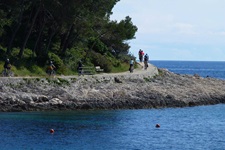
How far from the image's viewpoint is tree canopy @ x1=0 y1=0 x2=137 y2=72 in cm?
7025

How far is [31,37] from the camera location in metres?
80.9

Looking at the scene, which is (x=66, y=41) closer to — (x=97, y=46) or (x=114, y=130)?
(x=97, y=46)

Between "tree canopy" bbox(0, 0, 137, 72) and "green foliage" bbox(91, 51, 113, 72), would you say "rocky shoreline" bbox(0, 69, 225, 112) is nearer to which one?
"green foliage" bbox(91, 51, 113, 72)

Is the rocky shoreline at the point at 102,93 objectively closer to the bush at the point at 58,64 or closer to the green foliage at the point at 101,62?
the bush at the point at 58,64

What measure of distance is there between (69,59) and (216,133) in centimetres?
2972

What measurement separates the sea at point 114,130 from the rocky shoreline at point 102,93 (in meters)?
1.49

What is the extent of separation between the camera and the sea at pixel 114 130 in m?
44.7

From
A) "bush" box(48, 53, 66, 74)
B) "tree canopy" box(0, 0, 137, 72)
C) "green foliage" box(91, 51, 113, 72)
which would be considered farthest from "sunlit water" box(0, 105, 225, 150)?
"green foliage" box(91, 51, 113, 72)

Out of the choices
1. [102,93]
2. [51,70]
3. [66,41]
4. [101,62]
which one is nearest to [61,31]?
[66,41]

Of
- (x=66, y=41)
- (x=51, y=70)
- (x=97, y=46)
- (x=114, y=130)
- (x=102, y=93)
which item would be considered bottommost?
(x=114, y=130)

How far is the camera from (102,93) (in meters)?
64.6

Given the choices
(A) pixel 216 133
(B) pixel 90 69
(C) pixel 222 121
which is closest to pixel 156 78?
(B) pixel 90 69

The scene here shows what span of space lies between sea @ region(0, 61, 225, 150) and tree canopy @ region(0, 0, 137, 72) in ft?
47.4

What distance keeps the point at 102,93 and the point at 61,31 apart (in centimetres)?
1666
